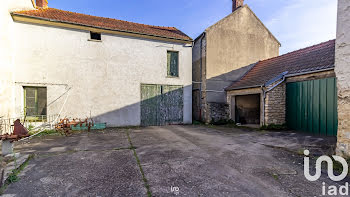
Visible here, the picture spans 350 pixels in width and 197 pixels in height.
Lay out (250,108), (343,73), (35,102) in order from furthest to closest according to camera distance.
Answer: (250,108), (35,102), (343,73)

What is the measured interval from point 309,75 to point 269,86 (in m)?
1.70

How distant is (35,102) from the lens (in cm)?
729

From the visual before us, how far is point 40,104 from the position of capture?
24.1 feet

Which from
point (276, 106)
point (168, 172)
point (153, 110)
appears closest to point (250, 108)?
point (276, 106)

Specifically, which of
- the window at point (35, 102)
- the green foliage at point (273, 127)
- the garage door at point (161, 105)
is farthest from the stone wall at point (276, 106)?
the window at point (35, 102)

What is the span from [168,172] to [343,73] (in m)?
4.51

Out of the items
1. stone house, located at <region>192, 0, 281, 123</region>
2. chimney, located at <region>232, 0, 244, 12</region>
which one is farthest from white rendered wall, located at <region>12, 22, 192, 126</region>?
chimney, located at <region>232, 0, 244, 12</region>

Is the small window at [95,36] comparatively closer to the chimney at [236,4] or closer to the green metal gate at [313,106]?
the chimney at [236,4]

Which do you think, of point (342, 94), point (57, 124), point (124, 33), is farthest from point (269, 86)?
point (57, 124)

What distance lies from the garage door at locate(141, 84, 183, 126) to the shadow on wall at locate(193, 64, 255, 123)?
5.77 feet

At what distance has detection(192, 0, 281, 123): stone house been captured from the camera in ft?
33.8

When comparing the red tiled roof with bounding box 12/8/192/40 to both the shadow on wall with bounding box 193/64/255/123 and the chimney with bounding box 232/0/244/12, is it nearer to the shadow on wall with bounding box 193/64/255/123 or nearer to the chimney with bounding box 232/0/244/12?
the shadow on wall with bounding box 193/64/255/123

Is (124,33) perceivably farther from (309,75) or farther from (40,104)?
(309,75)
